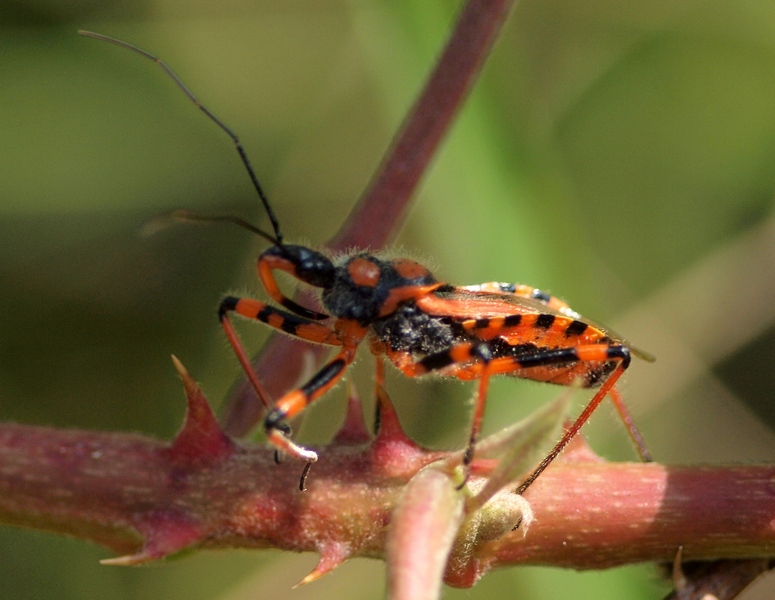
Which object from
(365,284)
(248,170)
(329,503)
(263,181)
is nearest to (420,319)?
(365,284)

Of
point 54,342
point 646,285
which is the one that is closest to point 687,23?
point 646,285

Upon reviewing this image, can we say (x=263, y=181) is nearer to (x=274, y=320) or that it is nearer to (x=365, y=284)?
(x=365, y=284)

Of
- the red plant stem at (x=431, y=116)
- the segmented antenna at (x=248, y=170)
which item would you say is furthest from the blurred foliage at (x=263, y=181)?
the red plant stem at (x=431, y=116)

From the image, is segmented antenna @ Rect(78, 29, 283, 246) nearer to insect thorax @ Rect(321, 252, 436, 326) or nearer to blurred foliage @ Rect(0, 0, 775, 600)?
insect thorax @ Rect(321, 252, 436, 326)

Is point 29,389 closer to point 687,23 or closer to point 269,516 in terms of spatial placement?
point 269,516

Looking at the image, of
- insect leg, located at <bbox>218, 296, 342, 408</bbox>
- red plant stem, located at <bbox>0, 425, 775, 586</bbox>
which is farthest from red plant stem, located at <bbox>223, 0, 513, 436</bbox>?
red plant stem, located at <bbox>0, 425, 775, 586</bbox>
